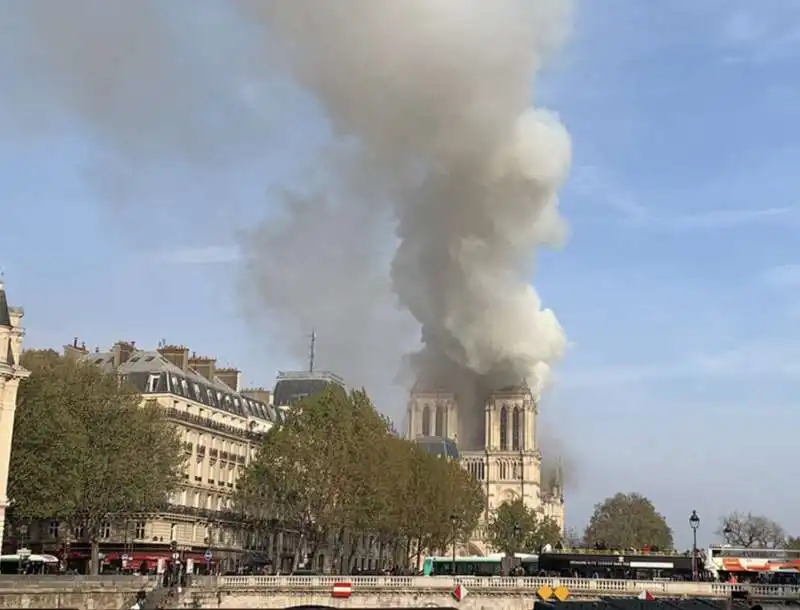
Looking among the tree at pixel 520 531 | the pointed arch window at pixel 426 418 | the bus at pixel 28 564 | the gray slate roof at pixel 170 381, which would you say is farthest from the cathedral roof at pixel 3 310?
the pointed arch window at pixel 426 418

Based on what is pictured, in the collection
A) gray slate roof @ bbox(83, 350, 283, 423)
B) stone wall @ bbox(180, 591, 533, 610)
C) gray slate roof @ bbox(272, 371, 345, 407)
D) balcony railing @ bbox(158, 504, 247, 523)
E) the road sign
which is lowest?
stone wall @ bbox(180, 591, 533, 610)

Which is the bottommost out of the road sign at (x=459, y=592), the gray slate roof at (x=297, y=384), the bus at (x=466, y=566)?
the road sign at (x=459, y=592)

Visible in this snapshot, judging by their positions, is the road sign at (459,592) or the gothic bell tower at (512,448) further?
the gothic bell tower at (512,448)

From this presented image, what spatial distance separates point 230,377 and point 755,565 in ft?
178

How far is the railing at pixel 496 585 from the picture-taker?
58.3 meters

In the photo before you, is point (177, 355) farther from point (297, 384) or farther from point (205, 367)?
point (297, 384)

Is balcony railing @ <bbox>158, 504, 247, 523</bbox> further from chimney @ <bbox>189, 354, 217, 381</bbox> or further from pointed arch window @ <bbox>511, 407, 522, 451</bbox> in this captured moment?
pointed arch window @ <bbox>511, 407, 522, 451</bbox>

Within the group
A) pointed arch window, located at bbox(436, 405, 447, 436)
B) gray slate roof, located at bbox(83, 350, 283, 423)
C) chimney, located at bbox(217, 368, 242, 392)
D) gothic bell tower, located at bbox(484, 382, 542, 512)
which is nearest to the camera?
gray slate roof, located at bbox(83, 350, 283, 423)

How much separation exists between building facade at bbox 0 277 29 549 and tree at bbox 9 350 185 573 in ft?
14.8

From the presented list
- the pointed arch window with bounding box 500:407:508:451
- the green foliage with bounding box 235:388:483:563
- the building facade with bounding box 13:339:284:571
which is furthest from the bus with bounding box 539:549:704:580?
the pointed arch window with bounding box 500:407:508:451

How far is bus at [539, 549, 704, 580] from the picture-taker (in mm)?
75188

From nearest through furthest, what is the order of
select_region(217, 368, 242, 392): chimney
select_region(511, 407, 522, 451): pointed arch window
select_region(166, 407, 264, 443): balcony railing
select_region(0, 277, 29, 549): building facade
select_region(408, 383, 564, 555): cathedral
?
select_region(0, 277, 29, 549): building facade
select_region(166, 407, 264, 443): balcony railing
select_region(217, 368, 242, 392): chimney
select_region(408, 383, 564, 555): cathedral
select_region(511, 407, 522, 451): pointed arch window

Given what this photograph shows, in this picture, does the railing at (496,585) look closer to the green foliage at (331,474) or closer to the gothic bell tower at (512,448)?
the green foliage at (331,474)

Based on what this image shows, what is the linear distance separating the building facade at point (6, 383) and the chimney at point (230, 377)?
47.2 metres
